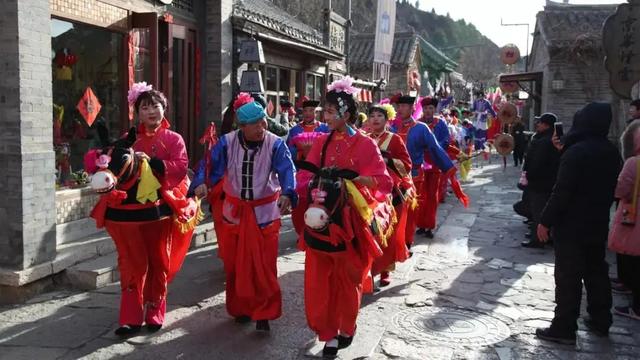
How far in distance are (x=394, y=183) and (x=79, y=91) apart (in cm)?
412

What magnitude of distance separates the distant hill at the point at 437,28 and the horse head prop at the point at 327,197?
19728 millimetres

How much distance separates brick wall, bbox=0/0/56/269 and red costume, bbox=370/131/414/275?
331 centimetres

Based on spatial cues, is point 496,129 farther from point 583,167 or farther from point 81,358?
point 81,358

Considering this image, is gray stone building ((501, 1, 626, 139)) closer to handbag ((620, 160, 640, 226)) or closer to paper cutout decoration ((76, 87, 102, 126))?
handbag ((620, 160, 640, 226))

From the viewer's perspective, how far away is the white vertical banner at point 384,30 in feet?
51.3

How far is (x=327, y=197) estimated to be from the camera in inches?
166

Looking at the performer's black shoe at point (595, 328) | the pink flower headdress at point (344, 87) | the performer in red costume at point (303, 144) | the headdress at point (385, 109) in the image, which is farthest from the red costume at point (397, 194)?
the performer's black shoe at point (595, 328)

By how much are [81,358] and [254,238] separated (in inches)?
60.5

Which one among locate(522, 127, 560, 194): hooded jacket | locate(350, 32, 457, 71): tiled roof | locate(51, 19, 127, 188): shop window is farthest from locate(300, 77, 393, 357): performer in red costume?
locate(350, 32, 457, 71): tiled roof

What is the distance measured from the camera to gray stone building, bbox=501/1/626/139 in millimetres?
19516

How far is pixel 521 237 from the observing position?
9219mm


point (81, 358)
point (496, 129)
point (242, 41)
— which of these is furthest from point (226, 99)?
point (496, 129)

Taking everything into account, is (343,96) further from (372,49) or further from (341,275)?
(372,49)

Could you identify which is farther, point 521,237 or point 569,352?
point 521,237
